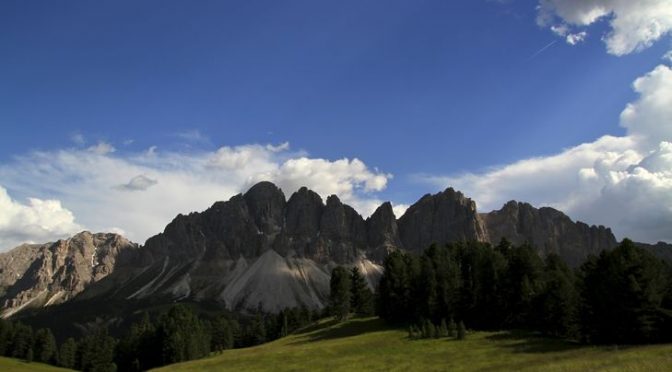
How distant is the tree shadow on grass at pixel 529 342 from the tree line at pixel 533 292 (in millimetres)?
3316

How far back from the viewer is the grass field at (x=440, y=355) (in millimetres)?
45125

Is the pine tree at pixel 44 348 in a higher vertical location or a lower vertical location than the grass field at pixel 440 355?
higher

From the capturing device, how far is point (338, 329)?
A: 9906 centimetres

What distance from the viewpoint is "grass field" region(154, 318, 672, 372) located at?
148ft

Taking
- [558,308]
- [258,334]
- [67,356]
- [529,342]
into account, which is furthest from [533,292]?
[67,356]

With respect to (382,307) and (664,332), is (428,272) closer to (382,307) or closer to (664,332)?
(382,307)

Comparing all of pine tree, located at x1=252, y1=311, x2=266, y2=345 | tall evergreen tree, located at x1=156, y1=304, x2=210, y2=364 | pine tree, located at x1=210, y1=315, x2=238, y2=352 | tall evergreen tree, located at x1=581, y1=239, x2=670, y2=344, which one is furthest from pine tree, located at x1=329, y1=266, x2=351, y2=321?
tall evergreen tree, located at x1=581, y1=239, x2=670, y2=344

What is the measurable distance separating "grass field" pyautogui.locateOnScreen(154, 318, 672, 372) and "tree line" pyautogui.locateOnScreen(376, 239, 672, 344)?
5.28 meters

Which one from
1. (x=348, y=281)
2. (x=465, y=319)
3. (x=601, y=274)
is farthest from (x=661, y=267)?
(x=348, y=281)

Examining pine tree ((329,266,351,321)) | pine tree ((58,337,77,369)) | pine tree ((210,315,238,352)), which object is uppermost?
pine tree ((329,266,351,321))

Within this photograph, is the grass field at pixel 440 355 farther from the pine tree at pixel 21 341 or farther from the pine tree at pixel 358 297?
the pine tree at pixel 21 341

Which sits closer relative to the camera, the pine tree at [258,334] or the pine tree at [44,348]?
the pine tree at [44,348]

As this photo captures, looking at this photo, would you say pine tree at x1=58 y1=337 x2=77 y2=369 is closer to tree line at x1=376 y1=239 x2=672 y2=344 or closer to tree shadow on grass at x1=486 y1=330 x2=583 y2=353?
tree line at x1=376 y1=239 x2=672 y2=344

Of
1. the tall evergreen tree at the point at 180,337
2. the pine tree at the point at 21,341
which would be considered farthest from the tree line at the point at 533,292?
the pine tree at the point at 21,341
